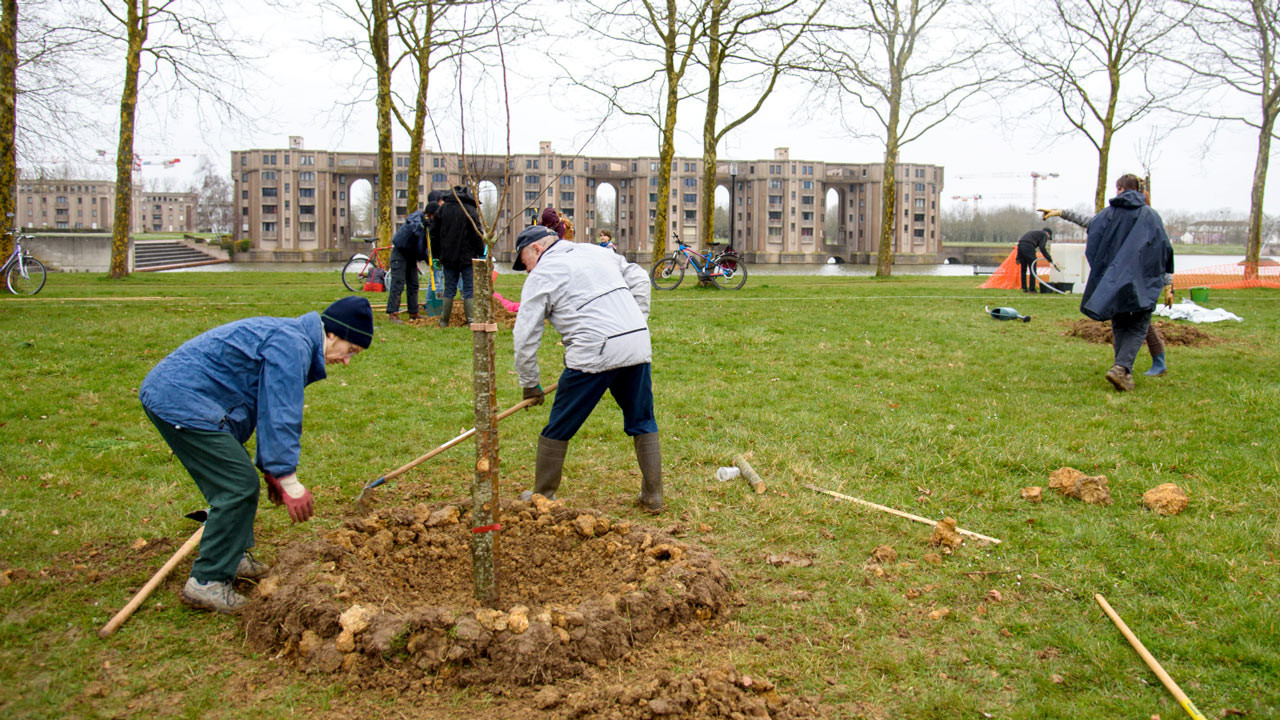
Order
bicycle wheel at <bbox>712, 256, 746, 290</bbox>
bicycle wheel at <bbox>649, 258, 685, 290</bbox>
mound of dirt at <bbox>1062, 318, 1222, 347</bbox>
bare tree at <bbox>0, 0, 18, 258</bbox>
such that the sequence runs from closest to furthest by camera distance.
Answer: mound of dirt at <bbox>1062, 318, 1222, 347</bbox> → bare tree at <bbox>0, 0, 18, 258</bbox> → bicycle wheel at <bbox>712, 256, 746, 290</bbox> → bicycle wheel at <bbox>649, 258, 685, 290</bbox>

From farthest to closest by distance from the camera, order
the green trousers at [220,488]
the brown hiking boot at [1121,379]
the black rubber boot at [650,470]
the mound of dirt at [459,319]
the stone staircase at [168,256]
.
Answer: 1. the stone staircase at [168,256]
2. the mound of dirt at [459,319]
3. the brown hiking boot at [1121,379]
4. the black rubber boot at [650,470]
5. the green trousers at [220,488]

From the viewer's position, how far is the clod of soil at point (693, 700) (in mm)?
2844

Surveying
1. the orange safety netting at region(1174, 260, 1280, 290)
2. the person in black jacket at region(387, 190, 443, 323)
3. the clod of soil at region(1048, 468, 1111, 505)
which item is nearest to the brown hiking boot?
the clod of soil at region(1048, 468, 1111, 505)

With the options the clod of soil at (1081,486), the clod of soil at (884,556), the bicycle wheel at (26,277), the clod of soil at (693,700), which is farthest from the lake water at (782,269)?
the clod of soil at (693,700)

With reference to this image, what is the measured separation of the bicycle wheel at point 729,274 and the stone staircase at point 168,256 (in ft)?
92.2

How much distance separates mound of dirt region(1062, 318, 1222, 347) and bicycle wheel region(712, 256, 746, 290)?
27.0 feet

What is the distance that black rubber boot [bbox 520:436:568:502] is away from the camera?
4.80 meters

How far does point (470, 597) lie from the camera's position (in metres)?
3.76

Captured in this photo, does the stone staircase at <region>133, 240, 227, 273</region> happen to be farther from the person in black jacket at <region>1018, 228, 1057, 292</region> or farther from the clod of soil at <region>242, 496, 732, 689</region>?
the clod of soil at <region>242, 496, 732, 689</region>

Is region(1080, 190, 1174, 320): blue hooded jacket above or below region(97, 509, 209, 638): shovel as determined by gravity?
above

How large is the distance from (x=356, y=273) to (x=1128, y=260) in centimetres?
1534

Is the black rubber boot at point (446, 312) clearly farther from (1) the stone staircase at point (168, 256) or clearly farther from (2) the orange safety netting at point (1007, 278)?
(1) the stone staircase at point (168, 256)

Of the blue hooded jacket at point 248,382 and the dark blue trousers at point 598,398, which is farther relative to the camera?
the dark blue trousers at point 598,398

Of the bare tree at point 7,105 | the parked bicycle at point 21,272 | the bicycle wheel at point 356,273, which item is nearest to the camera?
the bare tree at point 7,105
